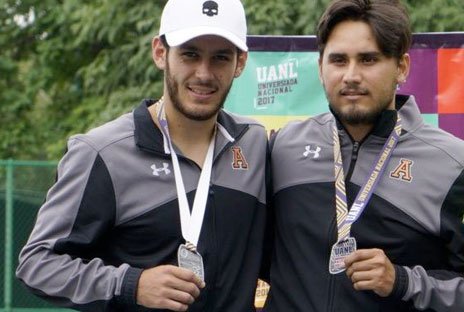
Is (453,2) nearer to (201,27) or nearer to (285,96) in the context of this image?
(285,96)

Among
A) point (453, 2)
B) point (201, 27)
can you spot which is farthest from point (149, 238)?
point (453, 2)

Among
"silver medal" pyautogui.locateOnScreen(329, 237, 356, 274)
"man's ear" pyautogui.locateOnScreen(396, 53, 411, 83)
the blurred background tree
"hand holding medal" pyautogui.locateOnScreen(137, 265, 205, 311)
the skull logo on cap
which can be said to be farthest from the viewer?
the blurred background tree

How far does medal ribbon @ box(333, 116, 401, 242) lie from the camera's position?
397cm

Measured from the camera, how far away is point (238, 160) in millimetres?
4203

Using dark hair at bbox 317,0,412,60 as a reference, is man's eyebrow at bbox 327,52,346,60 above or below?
below

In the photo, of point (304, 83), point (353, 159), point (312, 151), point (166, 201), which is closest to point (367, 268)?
point (353, 159)

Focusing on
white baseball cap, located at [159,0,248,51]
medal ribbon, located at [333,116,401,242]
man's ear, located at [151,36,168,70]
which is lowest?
medal ribbon, located at [333,116,401,242]

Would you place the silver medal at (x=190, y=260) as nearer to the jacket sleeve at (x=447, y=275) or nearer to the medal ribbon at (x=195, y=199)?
the medal ribbon at (x=195, y=199)

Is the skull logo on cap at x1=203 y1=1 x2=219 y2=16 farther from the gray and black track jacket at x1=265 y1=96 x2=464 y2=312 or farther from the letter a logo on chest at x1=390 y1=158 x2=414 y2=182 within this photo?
the letter a logo on chest at x1=390 y1=158 x2=414 y2=182

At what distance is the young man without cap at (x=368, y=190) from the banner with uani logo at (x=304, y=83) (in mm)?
1196

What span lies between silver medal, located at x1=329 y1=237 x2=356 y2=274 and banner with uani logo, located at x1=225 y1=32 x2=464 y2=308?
1.64 meters

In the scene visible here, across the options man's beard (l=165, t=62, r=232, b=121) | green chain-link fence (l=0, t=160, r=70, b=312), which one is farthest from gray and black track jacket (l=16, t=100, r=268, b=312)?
green chain-link fence (l=0, t=160, r=70, b=312)

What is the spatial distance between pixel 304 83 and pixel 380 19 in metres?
1.47

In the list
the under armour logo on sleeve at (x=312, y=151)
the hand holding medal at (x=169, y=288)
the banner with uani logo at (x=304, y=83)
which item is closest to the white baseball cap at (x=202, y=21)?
the under armour logo on sleeve at (x=312, y=151)
